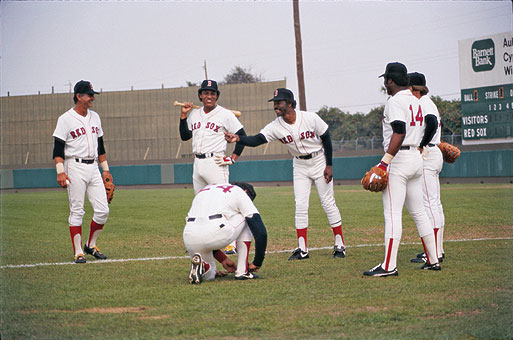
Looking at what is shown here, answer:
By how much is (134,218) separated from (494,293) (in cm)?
1155

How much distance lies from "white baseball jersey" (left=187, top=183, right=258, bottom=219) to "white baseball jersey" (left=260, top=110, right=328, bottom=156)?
2086 millimetres

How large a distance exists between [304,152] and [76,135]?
2.90m

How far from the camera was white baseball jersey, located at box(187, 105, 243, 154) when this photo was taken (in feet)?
29.3

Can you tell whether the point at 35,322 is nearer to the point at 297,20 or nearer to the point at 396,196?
the point at 396,196

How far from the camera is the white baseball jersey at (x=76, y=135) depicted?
830 cm

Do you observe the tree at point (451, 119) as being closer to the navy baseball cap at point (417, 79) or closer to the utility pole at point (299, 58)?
the utility pole at point (299, 58)

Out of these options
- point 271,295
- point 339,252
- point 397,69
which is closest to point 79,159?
point 339,252

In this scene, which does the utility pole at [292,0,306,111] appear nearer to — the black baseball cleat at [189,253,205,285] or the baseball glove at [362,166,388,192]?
the baseball glove at [362,166,388,192]

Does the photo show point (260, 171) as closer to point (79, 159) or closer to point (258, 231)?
point (79, 159)

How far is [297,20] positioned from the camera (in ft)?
85.5

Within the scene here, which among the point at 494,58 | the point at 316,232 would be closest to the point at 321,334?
the point at 316,232

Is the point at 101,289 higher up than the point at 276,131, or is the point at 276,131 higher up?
the point at 276,131

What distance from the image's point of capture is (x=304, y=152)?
8531 millimetres

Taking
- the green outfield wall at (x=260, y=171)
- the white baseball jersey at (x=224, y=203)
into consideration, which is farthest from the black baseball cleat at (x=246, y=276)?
the green outfield wall at (x=260, y=171)
